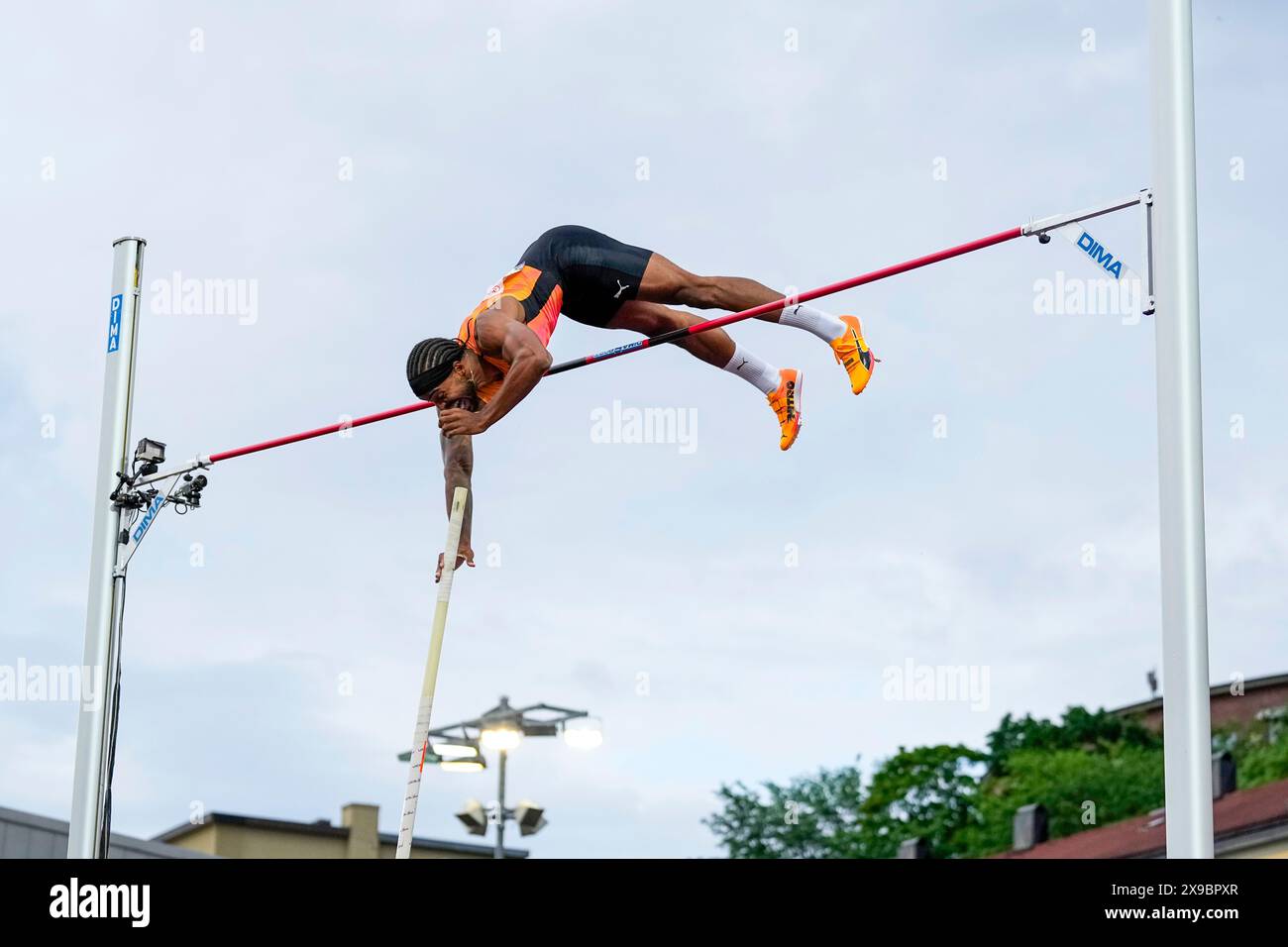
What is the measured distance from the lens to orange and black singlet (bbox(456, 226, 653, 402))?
8.19 metres

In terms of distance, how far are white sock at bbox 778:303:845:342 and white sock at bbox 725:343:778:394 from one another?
1.85 ft

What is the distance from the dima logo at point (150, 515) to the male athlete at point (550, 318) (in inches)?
107

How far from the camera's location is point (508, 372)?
7824mm

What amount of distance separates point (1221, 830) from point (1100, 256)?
717 inches

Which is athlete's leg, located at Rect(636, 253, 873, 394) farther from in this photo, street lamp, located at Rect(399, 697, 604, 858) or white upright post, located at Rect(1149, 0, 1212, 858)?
street lamp, located at Rect(399, 697, 604, 858)

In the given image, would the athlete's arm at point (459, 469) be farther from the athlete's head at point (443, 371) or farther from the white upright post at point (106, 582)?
the white upright post at point (106, 582)

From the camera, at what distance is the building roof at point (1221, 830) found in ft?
70.8

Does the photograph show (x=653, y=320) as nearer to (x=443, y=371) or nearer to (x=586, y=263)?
(x=586, y=263)

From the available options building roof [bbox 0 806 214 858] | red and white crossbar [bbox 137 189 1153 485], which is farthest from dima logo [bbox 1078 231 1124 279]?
building roof [bbox 0 806 214 858]

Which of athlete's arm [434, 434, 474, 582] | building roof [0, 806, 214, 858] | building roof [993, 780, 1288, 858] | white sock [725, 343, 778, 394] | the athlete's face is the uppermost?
white sock [725, 343, 778, 394]

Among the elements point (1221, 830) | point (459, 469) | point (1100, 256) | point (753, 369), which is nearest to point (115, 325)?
point (459, 469)
